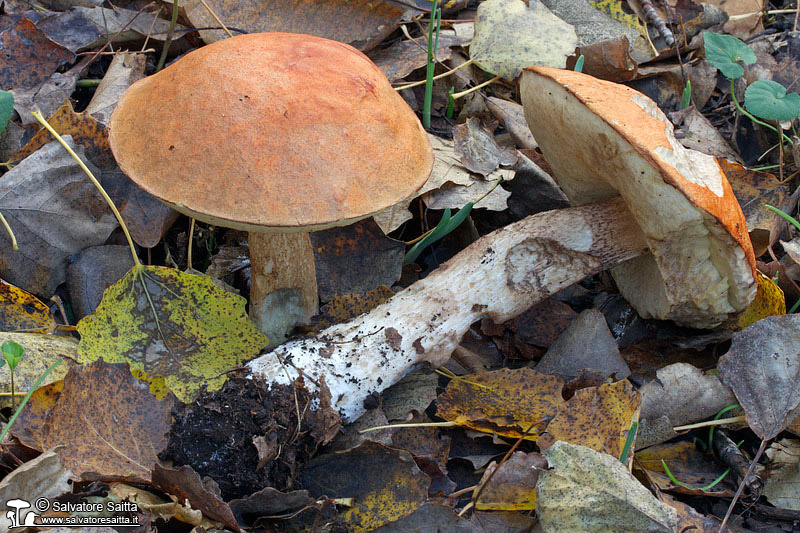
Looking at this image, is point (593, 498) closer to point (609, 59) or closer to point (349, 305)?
point (349, 305)

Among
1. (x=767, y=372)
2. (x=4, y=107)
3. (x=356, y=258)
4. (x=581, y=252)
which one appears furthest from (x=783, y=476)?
(x=4, y=107)

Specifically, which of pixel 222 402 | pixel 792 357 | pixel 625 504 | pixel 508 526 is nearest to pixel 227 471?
pixel 222 402

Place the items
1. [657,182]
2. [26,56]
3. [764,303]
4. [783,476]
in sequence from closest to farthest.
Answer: [657,182] < [783,476] < [764,303] < [26,56]

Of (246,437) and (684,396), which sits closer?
(246,437)

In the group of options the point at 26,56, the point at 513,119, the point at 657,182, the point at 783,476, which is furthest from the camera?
the point at 513,119

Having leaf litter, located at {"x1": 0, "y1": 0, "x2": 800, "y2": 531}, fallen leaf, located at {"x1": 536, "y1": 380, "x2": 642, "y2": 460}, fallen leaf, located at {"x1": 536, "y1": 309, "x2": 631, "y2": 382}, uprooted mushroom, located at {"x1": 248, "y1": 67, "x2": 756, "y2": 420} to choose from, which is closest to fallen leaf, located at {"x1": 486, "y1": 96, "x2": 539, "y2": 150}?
leaf litter, located at {"x1": 0, "y1": 0, "x2": 800, "y2": 531}
